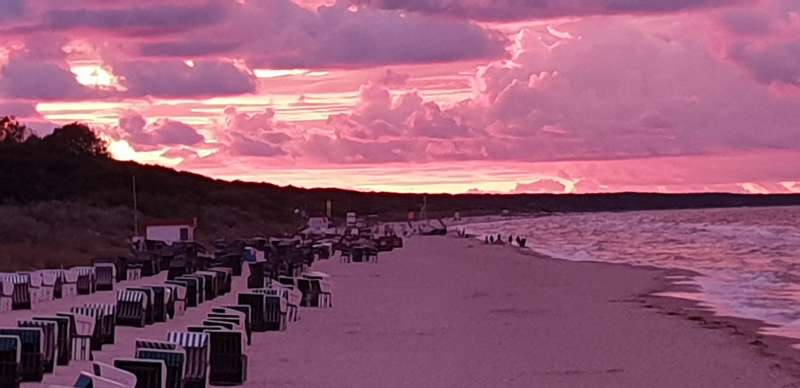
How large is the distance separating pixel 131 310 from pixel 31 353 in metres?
6.24

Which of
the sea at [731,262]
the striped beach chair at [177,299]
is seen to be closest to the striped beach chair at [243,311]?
the striped beach chair at [177,299]

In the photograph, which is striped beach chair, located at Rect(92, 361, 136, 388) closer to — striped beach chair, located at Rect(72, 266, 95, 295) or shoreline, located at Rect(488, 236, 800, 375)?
shoreline, located at Rect(488, 236, 800, 375)

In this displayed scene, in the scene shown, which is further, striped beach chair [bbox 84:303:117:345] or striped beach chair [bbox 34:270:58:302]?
striped beach chair [bbox 34:270:58:302]

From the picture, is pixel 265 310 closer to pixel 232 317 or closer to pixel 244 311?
pixel 244 311

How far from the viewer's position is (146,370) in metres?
11.5

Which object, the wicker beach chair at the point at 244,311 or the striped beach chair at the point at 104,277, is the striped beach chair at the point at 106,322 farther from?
the striped beach chair at the point at 104,277

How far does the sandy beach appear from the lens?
17.0m

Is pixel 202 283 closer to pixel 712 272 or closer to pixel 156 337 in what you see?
pixel 156 337

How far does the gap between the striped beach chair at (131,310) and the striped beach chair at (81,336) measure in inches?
154

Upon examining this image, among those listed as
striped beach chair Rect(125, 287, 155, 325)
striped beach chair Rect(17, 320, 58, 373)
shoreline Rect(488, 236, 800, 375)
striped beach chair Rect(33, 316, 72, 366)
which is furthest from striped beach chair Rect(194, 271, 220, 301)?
striped beach chair Rect(17, 320, 58, 373)

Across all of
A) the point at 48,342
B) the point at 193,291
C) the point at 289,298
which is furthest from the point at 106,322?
the point at 193,291

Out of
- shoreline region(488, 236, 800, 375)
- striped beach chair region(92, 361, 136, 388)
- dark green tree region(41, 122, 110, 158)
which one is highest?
dark green tree region(41, 122, 110, 158)

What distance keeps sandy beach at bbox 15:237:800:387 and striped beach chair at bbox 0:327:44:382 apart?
0.81ft

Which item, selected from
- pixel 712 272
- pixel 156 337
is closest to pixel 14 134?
pixel 712 272
